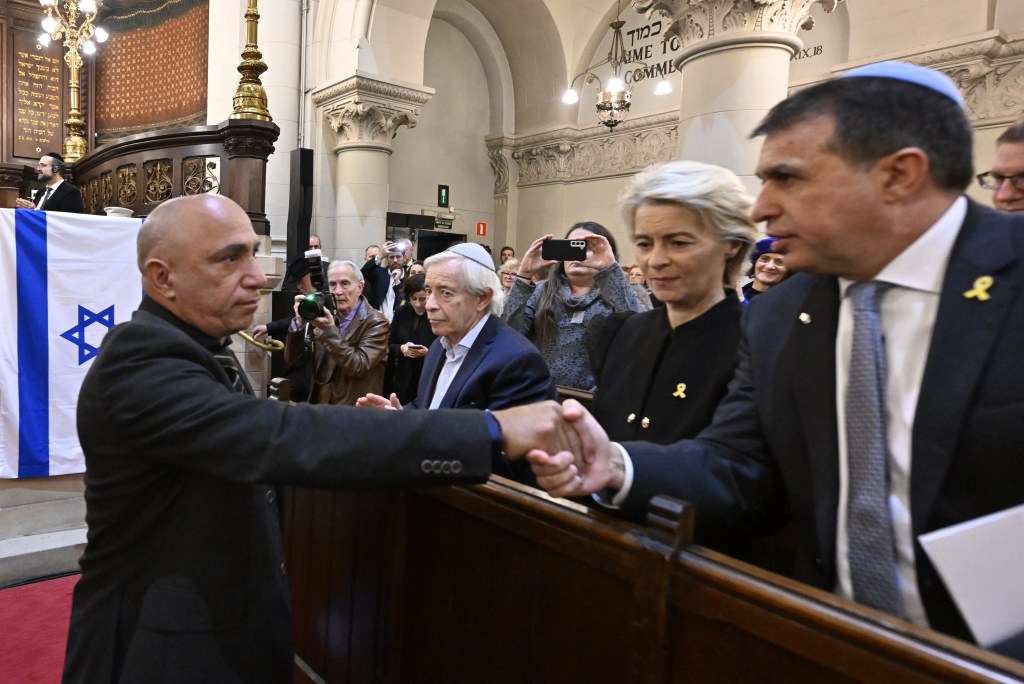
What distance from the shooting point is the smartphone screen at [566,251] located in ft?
9.00

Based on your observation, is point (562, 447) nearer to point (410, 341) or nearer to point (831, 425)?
point (831, 425)

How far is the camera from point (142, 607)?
51.6 inches

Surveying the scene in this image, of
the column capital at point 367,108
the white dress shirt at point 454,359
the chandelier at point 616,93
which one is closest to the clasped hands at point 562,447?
the white dress shirt at point 454,359

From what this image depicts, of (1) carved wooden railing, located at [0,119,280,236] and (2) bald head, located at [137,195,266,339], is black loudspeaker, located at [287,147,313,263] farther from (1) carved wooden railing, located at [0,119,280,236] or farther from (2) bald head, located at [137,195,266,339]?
(2) bald head, located at [137,195,266,339]

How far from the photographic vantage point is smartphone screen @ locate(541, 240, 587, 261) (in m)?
2.74

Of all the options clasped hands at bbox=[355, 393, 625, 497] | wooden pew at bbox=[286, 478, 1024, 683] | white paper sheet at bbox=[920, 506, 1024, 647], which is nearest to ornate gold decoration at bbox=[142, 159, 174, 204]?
wooden pew at bbox=[286, 478, 1024, 683]

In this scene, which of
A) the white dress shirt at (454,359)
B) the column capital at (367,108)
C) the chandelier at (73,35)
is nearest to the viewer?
the white dress shirt at (454,359)

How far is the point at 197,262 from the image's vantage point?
1.40m

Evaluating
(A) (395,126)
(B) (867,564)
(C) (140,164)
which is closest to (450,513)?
(B) (867,564)

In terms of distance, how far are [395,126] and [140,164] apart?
120 inches

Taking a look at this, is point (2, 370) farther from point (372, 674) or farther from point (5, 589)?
point (372, 674)

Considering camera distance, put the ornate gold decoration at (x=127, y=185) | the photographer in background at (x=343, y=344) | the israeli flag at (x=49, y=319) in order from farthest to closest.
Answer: the ornate gold decoration at (x=127, y=185) < the photographer in background at (x=343, y=344) < the israeli flag at (x=49, y=319)

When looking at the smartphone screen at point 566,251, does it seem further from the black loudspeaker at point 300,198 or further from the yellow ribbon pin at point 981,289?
the black loudspeaker at point 300,198

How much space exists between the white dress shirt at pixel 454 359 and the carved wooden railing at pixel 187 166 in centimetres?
331
